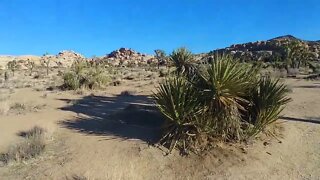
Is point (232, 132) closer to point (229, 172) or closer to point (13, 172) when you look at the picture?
point (229, 172)

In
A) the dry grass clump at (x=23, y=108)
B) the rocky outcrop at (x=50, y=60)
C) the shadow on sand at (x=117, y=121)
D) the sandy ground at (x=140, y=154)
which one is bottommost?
the sandy ground at (x=140, y=154)

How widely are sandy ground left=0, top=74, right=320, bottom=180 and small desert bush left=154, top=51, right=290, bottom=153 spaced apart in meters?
0.40

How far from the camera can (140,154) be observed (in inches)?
386

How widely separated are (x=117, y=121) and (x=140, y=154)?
3.32 m

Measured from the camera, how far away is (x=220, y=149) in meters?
9.96

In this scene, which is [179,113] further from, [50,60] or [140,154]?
[50,60]

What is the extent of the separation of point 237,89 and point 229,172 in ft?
7.49

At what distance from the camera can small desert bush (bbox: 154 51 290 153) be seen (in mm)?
10133

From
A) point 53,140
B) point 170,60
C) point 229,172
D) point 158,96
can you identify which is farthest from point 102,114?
point 229,172

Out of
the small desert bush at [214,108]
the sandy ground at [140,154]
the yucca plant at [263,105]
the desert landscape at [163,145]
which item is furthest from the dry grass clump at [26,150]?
the yucca plant at [263,105]

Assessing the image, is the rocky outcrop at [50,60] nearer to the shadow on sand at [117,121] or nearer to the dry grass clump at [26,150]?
the shadow on sand at [117,121]

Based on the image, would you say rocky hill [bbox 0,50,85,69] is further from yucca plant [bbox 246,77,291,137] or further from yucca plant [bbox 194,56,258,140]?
yucca plant [bbox 194,56,258,140]

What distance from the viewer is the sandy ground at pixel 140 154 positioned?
9141mm

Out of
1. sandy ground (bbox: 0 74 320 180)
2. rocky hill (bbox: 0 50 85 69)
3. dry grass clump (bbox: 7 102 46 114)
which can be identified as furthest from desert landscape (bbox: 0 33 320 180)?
rocky hill (bbox: 0 50 85 69)
